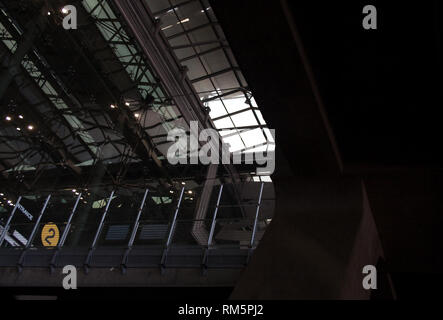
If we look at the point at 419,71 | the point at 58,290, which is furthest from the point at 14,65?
the point at 419,71

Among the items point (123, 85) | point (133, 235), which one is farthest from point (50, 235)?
point (123, 85)

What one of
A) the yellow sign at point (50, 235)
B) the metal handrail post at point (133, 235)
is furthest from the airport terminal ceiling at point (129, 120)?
the yellow sign at point (50, 235)

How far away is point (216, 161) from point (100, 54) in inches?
267

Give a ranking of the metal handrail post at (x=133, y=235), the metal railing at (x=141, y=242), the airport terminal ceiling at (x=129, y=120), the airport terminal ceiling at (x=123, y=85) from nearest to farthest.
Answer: the metal railing at (x=141, y=242), the metal handrail post at (x=133, y=235), the airport terminal ceiling at (x=129, y=120), the airport terminal ceiling at (x=123, y=85)

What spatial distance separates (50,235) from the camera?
33.9 feet

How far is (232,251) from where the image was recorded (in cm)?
823

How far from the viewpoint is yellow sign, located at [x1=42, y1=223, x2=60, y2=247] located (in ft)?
33.1

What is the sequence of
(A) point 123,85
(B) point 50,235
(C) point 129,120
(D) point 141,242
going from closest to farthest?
1. (D) point 141,242
2. (B) point 50,235
3. (C) point 129,120
4. (A) point 123,85

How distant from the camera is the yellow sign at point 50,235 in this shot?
33.1 ft

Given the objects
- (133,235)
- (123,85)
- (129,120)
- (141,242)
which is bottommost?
(141,242)

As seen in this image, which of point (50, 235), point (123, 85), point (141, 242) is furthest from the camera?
point (123, 85)

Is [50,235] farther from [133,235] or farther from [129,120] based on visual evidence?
[129,120]

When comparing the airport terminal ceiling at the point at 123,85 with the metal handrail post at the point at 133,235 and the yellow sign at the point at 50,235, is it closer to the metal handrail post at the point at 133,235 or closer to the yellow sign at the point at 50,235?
the metal handrail post at the point at 133,235

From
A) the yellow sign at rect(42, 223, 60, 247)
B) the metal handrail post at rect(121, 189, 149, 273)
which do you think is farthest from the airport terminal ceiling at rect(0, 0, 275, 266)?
the yellow sign at rect(42, 223, 60, 247)
